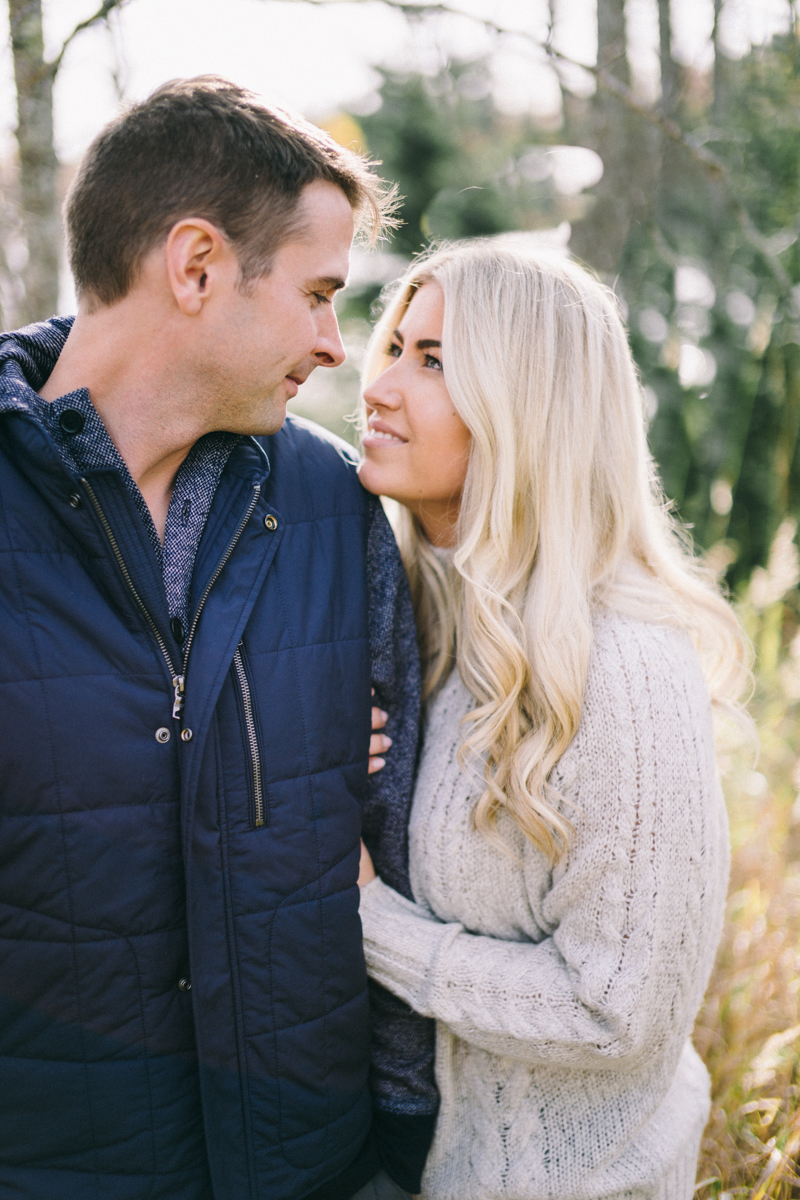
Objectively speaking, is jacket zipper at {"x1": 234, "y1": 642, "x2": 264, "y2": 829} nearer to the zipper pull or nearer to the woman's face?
the zipper pull

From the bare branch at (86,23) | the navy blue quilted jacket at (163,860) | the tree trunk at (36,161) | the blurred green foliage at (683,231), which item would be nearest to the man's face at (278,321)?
the navy blue quilted jacket at (163,860)

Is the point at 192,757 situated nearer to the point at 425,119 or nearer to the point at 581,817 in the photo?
the point at 581,817

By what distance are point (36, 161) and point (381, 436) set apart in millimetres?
1249

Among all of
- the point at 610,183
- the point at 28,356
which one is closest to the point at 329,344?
the point at 28,356

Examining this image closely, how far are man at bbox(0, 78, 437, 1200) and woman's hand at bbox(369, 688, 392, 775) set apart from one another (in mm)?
130

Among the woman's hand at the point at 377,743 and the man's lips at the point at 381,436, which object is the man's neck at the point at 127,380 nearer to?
the man's lips at the point at 381,436

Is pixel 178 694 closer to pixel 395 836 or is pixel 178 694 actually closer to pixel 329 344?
pixel 395 836

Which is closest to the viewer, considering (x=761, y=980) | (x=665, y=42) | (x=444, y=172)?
(x=761, y=980)

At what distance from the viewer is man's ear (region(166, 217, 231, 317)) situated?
1489 mm

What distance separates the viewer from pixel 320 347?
1.66 m

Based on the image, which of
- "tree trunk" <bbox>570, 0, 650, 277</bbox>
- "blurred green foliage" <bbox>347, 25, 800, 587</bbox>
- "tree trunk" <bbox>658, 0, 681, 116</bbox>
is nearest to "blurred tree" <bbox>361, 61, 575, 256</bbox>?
"blurred green foliage" <bbox>347, 25, 800, 587</bbox>

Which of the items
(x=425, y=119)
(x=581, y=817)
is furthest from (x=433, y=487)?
(x=425, y=119)

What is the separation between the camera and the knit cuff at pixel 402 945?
1.68 meters

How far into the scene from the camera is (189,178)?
151cm
